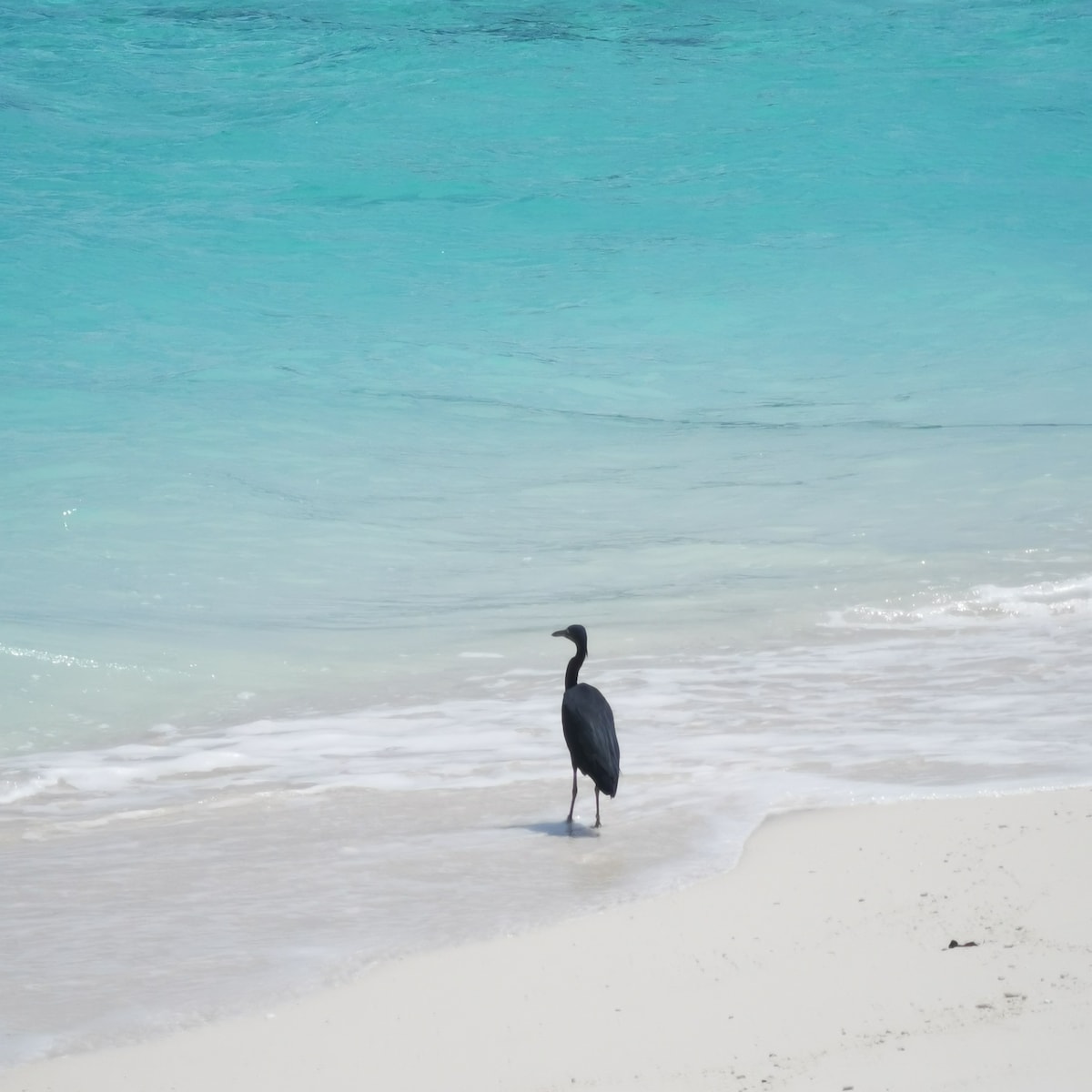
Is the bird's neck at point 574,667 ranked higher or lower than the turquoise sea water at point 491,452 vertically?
higher

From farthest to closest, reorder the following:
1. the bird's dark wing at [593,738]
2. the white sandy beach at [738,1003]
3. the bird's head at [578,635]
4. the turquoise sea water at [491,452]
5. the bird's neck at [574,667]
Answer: the bird's head at [578,635], the bird's neck at [574,667], the turquoise sea water at [491,452], the bird's dark wing at [593,738], the white sandy beach at [738,1003]

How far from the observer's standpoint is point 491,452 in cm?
1270

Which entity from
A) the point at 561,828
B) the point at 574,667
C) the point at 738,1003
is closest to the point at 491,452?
the point at 574,667

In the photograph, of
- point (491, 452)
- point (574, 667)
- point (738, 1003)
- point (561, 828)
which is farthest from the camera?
point (491, 452)

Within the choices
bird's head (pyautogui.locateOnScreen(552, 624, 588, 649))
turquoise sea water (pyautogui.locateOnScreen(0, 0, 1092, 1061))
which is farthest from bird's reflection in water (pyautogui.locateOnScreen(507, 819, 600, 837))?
bird's head (pyautogui.locateOnScreen(552, 624, 588, 649))

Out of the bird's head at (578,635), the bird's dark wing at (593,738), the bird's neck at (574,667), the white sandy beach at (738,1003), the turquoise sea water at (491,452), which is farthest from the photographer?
the bird's head at (578,635)

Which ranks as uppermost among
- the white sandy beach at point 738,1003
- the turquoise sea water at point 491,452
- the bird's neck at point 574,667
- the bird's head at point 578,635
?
the white sandy beach at point 738,1003

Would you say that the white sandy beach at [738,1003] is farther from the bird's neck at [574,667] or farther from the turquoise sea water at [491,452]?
the bird's neck at [574,667]

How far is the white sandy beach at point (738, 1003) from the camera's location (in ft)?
11.1

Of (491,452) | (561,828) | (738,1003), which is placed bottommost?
(491,452)

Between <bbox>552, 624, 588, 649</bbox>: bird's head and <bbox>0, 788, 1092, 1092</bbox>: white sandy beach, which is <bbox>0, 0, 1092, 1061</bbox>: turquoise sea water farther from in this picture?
<bbox>552, 624, 588, 649</bbox>: bird's head

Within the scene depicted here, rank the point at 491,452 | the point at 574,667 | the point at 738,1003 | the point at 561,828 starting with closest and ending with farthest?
1. the point at 738,1003
2. the point at 561,828
3. the point at 574,667
4. the point at 491,452

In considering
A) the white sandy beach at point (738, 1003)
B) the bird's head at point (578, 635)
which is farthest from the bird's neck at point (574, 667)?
the white sandy beach at point (738, 1003)

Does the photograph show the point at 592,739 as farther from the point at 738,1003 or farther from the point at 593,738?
the point at 738,1003
